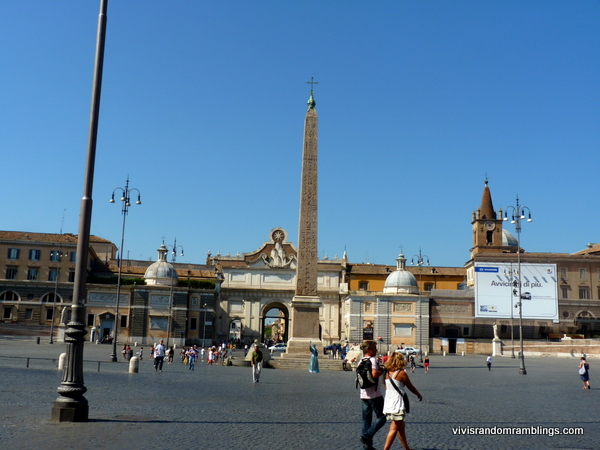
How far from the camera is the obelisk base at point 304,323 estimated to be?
2891cm

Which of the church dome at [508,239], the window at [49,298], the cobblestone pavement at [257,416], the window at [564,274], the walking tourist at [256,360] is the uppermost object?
the church dome at [508,239]

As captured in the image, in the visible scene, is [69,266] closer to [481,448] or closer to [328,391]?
[328,391]

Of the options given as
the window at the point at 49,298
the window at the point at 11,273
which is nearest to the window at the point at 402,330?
the window at the point at 49,298

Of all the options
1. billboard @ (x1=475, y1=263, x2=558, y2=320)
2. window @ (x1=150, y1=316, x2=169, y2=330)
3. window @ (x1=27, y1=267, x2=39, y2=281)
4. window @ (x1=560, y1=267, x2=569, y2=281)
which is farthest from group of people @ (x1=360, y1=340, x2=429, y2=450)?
window @ (x1=560, y1=267, x2=569, y2=281)

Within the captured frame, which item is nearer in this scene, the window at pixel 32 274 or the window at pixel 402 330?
the window at pixel 32 274

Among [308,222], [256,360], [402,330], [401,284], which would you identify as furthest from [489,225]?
[256,360]

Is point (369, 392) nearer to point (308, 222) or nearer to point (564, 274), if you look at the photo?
point (308, 222)

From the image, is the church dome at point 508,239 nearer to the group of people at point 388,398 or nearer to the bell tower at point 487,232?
the bell tower at point 487,232

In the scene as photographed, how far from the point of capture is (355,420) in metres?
10.6

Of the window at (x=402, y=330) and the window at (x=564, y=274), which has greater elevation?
the window at (x=564, y=274)

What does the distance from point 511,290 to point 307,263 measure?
27.6 meters

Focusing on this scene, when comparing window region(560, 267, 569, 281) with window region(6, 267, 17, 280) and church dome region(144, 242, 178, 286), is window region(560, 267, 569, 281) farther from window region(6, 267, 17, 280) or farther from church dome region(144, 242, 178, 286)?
window region(6, 267, 17, 280)

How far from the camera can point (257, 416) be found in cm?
1071

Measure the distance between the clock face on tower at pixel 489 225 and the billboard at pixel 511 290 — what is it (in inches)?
770
